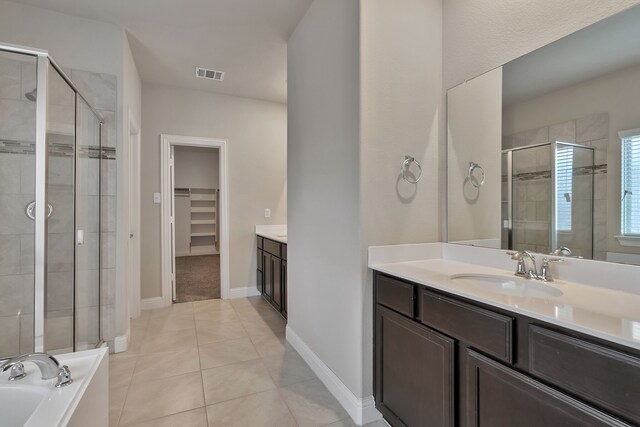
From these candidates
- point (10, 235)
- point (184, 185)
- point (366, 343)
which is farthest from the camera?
point (184, 185)

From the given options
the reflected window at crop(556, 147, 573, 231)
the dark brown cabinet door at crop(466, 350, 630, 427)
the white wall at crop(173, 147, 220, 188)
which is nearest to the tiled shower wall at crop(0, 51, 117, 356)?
the dark brown cabinet door at crop(466, 350, 630, 427)

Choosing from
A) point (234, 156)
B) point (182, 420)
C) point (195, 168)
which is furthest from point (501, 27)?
point (195, 168)

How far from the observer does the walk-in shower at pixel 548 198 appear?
4.39 ft

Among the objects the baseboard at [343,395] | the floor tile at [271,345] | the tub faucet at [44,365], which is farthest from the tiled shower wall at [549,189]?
the tub faucet at [44,365]

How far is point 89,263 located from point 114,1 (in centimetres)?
200

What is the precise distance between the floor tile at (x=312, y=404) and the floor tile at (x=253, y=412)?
5cm

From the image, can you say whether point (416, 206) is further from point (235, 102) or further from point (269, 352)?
point (235, 102)

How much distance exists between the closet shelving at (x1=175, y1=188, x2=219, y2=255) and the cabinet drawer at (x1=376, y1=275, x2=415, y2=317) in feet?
23.7

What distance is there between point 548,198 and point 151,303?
157 inches

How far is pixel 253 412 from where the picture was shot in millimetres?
1820

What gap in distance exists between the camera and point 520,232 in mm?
1608

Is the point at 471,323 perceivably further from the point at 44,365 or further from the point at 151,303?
the point at 151,303

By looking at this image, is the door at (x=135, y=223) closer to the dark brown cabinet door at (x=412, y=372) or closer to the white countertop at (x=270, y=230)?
the white countertop at (x=270, y=230)

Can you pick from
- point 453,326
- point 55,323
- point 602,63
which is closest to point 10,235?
point 55,323
